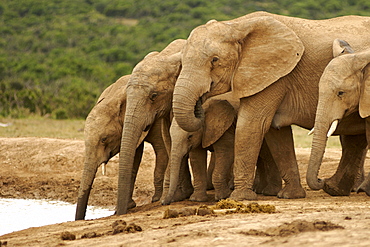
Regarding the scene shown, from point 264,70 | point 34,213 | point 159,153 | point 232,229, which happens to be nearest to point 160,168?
point 159,153

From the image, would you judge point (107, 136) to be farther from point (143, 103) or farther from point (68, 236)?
point (68, 236)

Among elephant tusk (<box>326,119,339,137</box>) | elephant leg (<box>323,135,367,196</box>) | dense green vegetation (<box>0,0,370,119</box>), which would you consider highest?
dense green vegetation (<box>0,0,370,119</box>)

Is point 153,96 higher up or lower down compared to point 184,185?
higher up

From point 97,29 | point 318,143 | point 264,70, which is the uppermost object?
point 97,29

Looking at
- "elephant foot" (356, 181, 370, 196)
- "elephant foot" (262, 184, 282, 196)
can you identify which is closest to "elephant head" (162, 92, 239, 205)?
"elephant foot" (262, 184, 282, 196)

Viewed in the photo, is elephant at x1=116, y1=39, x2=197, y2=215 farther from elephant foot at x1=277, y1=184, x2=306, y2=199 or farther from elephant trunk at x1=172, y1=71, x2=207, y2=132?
elephant foot at x1=277, y1=184, x2=306, y2=199

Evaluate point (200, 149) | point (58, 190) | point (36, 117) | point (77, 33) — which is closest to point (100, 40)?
point (77, 33)

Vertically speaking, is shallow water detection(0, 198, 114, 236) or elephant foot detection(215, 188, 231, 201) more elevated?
elephant foot detection(215, 188, 231, 201)

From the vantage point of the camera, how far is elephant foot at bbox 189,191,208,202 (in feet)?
29.8

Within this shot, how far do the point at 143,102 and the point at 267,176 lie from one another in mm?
2051

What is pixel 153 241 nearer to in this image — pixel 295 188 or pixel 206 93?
pixel 206 93

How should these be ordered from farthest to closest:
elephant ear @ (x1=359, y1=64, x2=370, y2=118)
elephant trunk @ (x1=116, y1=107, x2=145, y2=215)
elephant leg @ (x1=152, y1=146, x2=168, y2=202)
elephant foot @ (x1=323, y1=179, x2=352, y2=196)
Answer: elephant leg @ (x1=152, y1=146, x2=168, y2=202) < elephant foot @ (x1=323, y1=179, x2=352, y2=196) < elephant trunk @ (x1=116, y1=107, x2=145, y2=215) < elephant ear @ (x1=359, y1=64, x2=370, y2=118)

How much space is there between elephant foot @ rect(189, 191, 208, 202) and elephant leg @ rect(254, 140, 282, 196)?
0.93 meters

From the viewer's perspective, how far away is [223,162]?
9141mm
